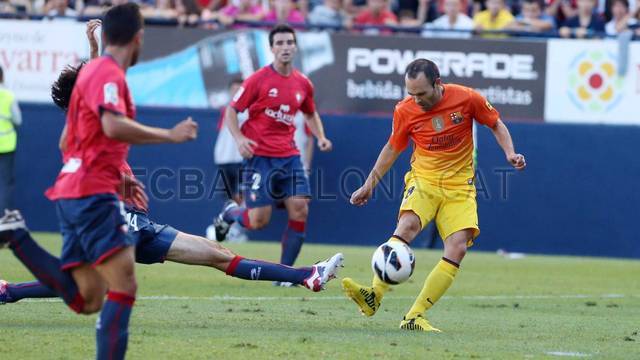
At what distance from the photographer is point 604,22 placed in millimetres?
19328

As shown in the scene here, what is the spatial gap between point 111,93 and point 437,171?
392cm

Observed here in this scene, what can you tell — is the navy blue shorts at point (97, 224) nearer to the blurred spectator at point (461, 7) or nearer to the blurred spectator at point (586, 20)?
the blurred spectator at point (586, 20)

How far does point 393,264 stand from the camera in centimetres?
892

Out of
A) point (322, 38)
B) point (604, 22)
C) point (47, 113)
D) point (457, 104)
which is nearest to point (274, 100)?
point (457, 104)

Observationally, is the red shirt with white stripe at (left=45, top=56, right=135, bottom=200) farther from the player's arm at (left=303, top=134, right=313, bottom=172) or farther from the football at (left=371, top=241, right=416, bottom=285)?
the player's arm at (left=303, top=134, right=313, bottom=172)

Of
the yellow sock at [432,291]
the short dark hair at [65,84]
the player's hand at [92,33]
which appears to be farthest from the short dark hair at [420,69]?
the short dark hair at [65,84]

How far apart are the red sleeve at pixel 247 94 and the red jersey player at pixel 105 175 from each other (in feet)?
20.0

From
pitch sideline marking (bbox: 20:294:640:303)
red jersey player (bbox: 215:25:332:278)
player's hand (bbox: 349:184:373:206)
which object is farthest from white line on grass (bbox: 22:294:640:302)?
player's hand (bbox: 349:184:373:206)

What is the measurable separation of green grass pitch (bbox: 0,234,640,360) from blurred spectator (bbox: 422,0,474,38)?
505 centimetres

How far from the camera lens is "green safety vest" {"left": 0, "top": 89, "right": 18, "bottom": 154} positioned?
1666cm

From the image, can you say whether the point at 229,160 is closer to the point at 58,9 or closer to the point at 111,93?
the point at 58,9

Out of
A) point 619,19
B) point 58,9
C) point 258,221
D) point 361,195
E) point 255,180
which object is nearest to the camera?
point 361,195

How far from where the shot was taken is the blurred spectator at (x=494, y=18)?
62.4 ft

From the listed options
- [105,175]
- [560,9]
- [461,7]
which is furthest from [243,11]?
[105,175]
